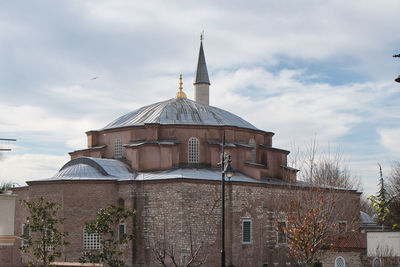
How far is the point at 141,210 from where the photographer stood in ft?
90.4

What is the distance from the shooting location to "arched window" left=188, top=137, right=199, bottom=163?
3091cm

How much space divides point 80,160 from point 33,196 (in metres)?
3.09

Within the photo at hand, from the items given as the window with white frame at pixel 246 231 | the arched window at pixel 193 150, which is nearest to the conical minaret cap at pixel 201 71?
the arched window at pixel 193 150

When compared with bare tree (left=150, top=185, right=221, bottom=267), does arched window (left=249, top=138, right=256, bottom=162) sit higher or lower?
higher

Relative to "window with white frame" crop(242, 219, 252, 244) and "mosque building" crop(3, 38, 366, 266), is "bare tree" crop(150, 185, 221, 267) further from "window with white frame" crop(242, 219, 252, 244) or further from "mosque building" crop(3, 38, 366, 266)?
"window with white frame" crop(242, 219, 252, 244)

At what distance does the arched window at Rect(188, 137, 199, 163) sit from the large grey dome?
105cm

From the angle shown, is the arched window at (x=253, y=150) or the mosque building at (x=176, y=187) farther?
the arched window at (x=253, y=150)

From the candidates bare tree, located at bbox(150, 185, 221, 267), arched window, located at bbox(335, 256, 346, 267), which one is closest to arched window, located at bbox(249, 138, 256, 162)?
bare tree, located at bbox(150, 185, 221, 267)

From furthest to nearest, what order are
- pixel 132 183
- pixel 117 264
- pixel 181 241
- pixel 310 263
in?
pixel 132 183 → pixel 181 241 → pixel 310 263 → pixel 117 264

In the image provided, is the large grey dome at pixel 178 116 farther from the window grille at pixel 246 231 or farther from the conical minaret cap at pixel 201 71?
the conical minaret cap at pixel 201 71

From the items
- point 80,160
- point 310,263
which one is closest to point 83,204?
point 80,160

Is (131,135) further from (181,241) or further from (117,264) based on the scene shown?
(117,264)

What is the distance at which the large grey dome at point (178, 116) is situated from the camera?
3197 cm

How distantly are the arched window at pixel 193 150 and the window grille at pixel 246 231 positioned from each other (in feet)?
15.2
